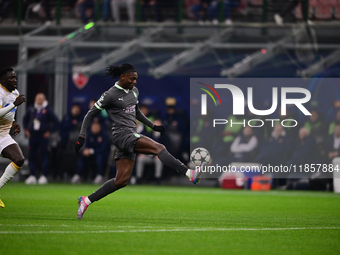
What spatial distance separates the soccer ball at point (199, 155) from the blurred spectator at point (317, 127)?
3.06 m

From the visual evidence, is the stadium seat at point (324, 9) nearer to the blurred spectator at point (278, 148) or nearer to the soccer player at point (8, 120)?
the blurred spectator at point (278, 148)

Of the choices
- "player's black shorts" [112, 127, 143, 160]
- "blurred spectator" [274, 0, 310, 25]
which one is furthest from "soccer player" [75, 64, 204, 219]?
"blurred spectator" [274, 0, 310, 25]

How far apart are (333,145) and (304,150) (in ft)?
2.73

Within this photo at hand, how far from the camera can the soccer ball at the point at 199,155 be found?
17297 mm

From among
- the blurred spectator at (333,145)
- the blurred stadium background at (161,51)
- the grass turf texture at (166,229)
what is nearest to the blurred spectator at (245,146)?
the blurred stadium background at (161,51)

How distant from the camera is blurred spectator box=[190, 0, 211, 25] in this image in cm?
2030

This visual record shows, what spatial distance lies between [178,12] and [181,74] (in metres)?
3.83

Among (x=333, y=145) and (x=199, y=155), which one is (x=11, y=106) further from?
(x=333, y=145)

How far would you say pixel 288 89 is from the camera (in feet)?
56.9

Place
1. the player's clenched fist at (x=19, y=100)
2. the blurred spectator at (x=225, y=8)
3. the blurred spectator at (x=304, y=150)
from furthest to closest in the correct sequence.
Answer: the blurred spectator at (x=225, y=8) → the blurred spectator at (x=304, y=150) → the player's clenched fist at (x=19, y=100)

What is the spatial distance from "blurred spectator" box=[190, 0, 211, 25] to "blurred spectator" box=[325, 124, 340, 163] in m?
6.46

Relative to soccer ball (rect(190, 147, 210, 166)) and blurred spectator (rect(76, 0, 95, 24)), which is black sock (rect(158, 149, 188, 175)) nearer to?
soccer ball (rect(190, 147, 210, 166))


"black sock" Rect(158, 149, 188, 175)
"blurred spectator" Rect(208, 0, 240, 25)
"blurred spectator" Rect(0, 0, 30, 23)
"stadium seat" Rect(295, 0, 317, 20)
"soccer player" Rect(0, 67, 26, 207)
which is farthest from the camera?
"blurred spectator" Rect(0, 0, 30, 23)

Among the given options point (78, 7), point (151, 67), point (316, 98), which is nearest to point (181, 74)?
point (151, 67)
